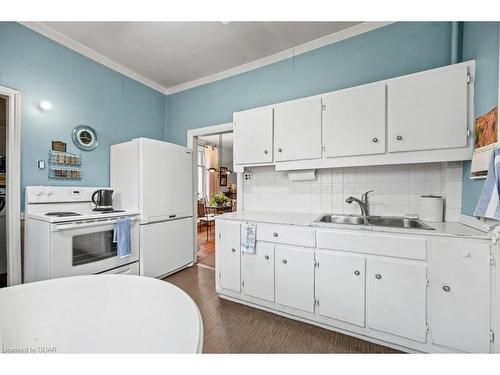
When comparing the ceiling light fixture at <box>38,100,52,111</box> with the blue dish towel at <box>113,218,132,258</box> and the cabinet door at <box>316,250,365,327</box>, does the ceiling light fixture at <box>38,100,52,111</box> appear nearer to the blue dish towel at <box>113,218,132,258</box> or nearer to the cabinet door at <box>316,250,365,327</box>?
the blue dish towel at <box>113,218,132,258</box>

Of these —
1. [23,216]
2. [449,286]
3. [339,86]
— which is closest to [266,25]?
[339,86]

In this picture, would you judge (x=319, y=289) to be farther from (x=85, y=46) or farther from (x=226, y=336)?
(x=85, y=46)

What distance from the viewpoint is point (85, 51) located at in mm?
2502

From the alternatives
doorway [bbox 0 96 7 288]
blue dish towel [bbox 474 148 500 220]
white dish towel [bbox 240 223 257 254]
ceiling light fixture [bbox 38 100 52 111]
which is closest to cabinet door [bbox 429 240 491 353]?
blue dish towel [bbox 474 148 500 220]

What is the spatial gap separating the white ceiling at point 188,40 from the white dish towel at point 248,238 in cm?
Result: 200

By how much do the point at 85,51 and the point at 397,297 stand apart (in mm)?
3865

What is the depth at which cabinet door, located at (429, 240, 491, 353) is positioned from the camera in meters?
1.25

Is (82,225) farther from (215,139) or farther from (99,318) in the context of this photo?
(215,139)

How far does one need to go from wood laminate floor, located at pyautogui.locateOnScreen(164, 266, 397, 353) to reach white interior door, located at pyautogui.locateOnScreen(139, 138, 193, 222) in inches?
47.3

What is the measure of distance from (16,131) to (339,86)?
319cm

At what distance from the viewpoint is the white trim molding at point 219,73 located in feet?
7.09

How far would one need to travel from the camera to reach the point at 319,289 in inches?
68.2

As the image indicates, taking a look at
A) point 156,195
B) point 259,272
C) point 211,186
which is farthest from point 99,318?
point 211,186

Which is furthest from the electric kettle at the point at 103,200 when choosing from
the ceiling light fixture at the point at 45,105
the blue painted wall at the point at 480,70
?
the blue painted wall at the point at 480,70
